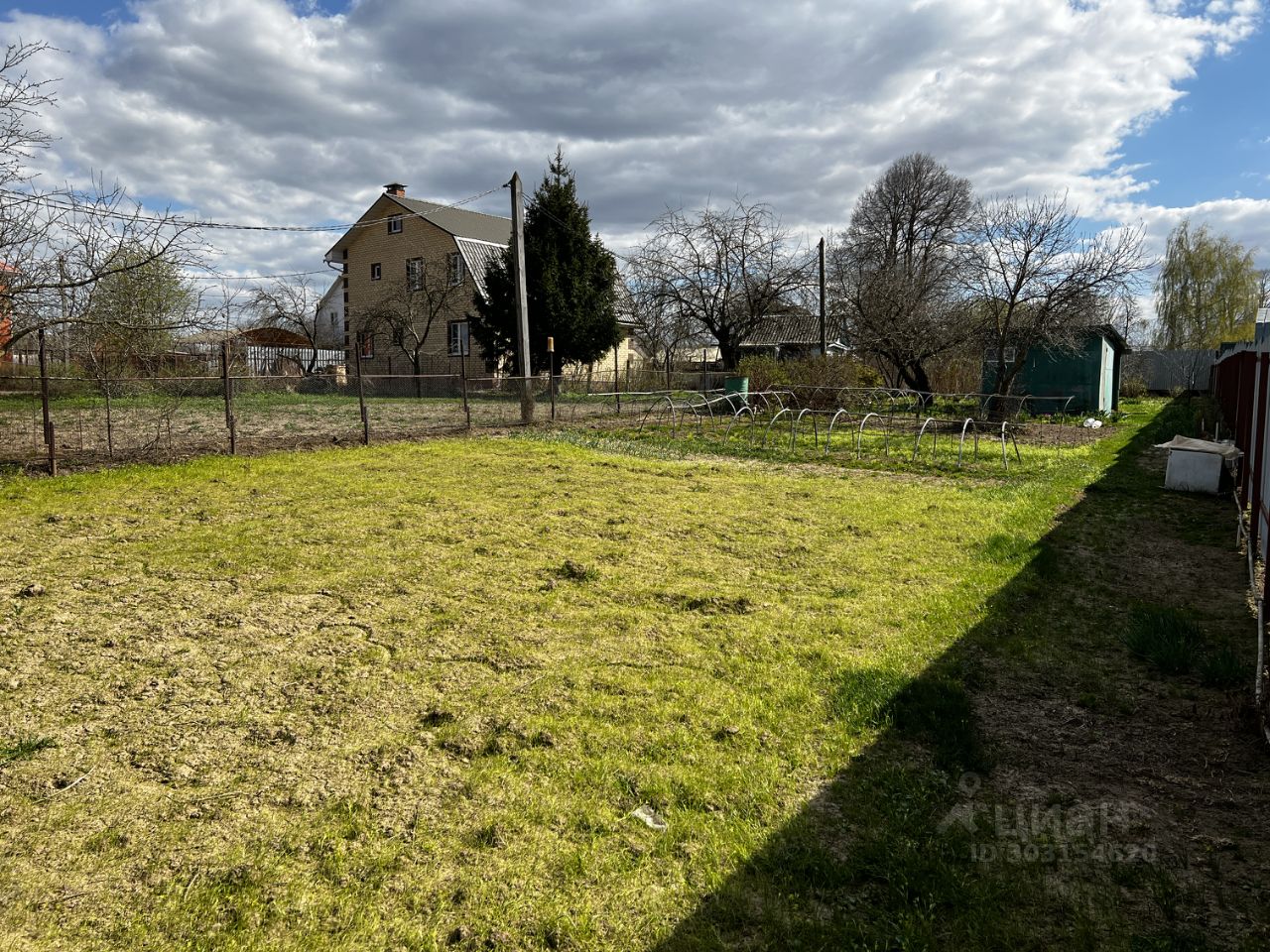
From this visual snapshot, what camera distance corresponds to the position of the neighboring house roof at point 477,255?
3045 centimetres

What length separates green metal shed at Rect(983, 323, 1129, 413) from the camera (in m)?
20.8

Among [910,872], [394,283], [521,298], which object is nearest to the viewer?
[910,872]

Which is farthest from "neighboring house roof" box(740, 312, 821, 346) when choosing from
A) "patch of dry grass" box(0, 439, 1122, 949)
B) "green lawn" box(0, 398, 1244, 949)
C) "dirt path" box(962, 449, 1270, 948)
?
"dirt path" box(962, 449, 1270, 948)

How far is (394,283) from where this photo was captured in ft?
109

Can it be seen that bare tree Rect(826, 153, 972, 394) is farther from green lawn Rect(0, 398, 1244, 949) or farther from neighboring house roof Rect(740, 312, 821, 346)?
green lawn Rect(0, 398, 1244, 949)

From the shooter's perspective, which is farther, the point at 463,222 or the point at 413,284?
the point at 463,222

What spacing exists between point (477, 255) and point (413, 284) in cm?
315

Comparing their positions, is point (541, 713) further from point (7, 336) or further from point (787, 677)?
point (7, 336)

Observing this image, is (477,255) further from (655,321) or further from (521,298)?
(521,298)

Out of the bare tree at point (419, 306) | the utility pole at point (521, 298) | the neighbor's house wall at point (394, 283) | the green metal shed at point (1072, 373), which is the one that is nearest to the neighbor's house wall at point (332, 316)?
the neighbor's house wall at point (394, 283)

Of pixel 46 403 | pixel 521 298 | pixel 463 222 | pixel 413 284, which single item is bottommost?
pixel 46 403

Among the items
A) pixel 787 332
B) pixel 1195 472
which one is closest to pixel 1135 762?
pixel 1195 472

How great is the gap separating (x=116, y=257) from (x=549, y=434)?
815 centimetres

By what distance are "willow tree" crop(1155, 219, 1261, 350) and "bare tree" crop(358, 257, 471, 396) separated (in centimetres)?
3865
